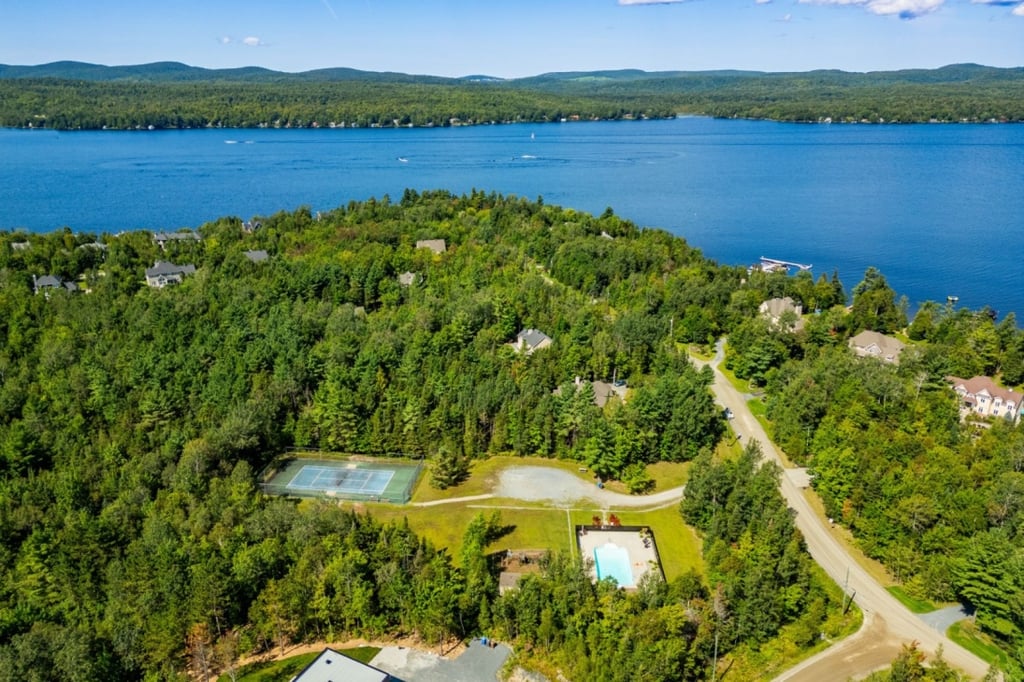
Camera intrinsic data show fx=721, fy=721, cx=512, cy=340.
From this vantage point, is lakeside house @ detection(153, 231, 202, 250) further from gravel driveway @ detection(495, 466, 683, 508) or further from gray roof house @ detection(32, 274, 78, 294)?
gravel driveway @ detection(495, 466, 683, 508)

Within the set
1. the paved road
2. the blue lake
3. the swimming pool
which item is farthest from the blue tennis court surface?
the blue lake

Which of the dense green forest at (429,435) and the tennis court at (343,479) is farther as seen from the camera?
the tennis court at (343,479)

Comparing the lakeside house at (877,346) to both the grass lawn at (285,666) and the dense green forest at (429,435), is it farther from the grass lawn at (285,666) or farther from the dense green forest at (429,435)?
the grass lawn at (285,666)

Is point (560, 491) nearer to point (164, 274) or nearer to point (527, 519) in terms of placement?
point (527, 519)

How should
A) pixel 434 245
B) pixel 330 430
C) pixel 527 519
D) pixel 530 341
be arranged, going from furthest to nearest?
pixel 434 245 < pixel 530 341 < pixel 330 430 < pixel 527 519

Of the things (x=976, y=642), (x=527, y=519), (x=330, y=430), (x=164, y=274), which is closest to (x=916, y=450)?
(x=976, y=642)

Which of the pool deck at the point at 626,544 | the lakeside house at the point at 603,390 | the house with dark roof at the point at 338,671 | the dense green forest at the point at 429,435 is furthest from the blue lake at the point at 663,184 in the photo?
the house with dark roof at the point at 338,671
